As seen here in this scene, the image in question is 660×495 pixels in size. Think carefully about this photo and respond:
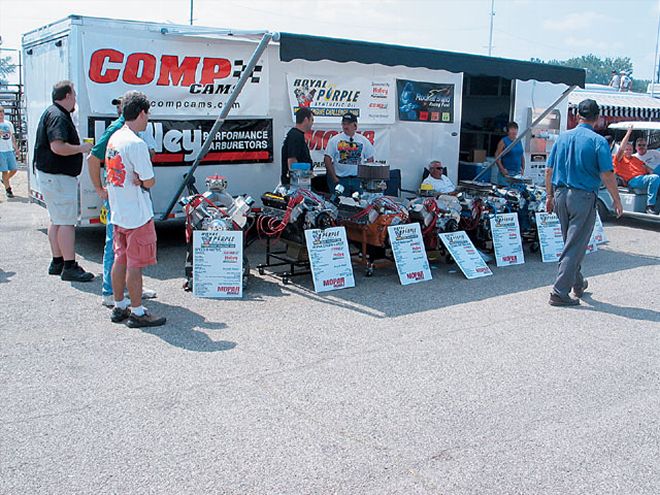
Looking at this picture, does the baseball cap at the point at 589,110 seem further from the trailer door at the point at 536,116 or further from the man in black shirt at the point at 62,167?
the trailer door at the point at 536,116

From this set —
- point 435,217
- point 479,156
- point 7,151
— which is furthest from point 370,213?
point 7,151

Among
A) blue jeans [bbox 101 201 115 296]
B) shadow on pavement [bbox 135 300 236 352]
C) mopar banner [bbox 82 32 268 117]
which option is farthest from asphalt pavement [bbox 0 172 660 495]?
mopar banner [bbox 82 32 268 117]

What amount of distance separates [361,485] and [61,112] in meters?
5.00

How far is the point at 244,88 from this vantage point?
8.88 meters

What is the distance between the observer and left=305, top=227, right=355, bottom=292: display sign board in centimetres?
688

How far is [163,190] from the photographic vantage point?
850 centimetres

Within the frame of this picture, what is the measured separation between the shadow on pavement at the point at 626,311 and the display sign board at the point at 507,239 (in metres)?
1.68

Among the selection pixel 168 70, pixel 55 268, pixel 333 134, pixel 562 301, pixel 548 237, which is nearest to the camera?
pixel 562 301

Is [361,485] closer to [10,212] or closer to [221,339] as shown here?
[221,339]

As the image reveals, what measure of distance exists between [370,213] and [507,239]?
2.10 meters

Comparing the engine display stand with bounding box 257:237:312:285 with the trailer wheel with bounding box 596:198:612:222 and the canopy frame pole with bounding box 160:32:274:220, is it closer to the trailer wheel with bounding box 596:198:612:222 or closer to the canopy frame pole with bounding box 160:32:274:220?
the canopy frame pole with bounding box 160:32:274:220

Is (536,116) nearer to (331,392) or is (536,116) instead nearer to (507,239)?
(507,239)

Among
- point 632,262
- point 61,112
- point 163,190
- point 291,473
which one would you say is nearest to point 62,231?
point 61,112

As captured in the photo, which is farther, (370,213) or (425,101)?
(425,101)
